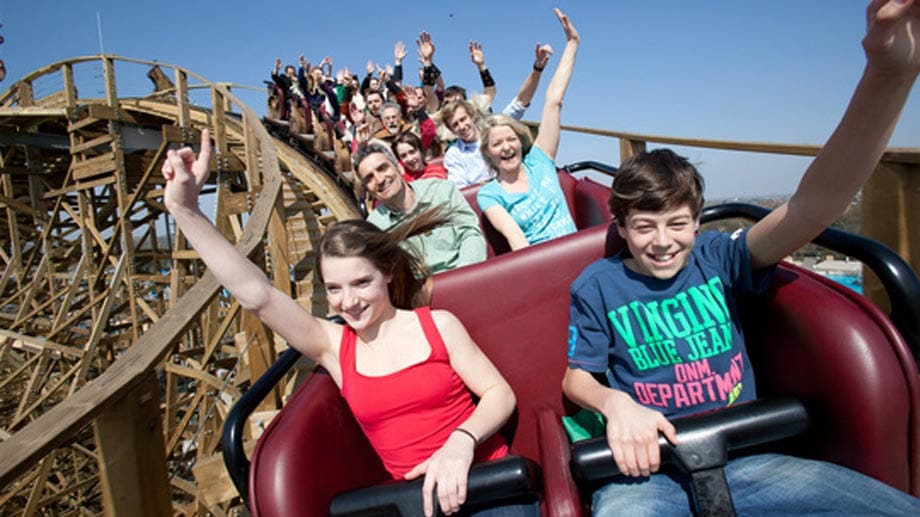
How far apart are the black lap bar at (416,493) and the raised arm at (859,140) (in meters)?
0.62

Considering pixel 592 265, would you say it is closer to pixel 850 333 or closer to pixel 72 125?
pixel 850 333

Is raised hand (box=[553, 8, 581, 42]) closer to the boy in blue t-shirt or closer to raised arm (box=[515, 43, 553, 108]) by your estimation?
raised arm (box=[515, 43, 553, 108])

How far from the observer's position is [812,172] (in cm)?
80

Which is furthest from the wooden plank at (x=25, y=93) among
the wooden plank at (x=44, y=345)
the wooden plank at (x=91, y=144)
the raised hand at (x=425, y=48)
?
the raised hand at (x=425, y=48)

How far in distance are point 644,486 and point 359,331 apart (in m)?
0.67

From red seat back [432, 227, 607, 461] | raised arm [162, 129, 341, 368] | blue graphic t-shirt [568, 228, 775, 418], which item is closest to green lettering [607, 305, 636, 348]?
blue graphic t-shirt [568, 228, 775, 418]

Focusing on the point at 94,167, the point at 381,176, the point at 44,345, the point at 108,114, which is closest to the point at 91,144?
the point at 94,167

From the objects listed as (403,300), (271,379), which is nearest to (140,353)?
(271,379)

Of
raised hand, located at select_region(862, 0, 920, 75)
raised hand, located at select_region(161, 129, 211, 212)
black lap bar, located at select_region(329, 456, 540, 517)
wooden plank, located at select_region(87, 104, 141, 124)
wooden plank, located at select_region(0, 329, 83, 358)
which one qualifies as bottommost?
wooden plank, located at select_region(0, 329, 83, 358)

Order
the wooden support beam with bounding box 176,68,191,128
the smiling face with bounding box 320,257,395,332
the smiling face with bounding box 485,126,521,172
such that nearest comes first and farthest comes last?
1. the smiling face with bounding box 320,257,395,332
2. the smiling face with bounding box 485,126,521,172
3. the wooden support beam with bounding box 176,68,191,128

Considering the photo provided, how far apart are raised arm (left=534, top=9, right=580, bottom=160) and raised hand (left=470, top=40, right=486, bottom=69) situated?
5.29 feet

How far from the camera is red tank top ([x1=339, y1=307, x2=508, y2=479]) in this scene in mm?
1060

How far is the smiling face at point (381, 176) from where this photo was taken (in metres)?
1.84

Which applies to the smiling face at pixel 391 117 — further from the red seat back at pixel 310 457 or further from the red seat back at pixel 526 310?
the red seat back at pixel 310 457
